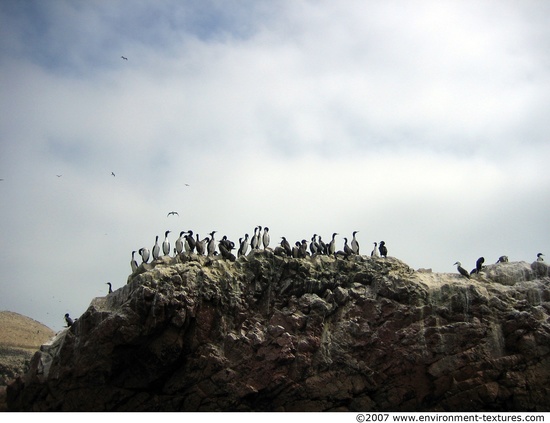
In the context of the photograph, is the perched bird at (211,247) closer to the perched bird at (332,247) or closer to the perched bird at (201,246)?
the perched bird at (201,246)

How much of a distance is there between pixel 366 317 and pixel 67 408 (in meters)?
15.5

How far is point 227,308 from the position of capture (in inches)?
1313

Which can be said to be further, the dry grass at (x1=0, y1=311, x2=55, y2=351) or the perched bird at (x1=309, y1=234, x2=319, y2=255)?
the dry grass at (x1=0, y1=311, x2=55, y2=351)

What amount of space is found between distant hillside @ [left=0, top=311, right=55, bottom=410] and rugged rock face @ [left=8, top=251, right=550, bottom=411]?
1026 centimetres

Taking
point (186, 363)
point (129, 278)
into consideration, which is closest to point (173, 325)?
point (186, 363)

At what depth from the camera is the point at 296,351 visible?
107ft

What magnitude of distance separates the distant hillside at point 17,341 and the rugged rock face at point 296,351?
1026 cm

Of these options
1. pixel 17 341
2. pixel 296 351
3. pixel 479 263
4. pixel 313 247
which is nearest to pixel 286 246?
pixel 313 247

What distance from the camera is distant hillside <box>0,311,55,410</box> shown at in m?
47.0

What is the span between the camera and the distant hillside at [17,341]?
154ft

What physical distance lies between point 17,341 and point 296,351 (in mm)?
Answer: 34940

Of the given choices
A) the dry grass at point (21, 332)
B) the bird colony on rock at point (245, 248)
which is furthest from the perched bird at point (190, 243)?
the dry grass at point (21, 332)

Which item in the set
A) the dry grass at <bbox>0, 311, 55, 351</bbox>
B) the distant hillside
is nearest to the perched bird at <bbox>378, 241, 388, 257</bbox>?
the distant hillside

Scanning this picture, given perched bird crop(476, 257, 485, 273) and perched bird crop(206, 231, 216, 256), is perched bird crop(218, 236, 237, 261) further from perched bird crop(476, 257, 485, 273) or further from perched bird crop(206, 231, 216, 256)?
perched bird crop(476, 257, 485, 273)
